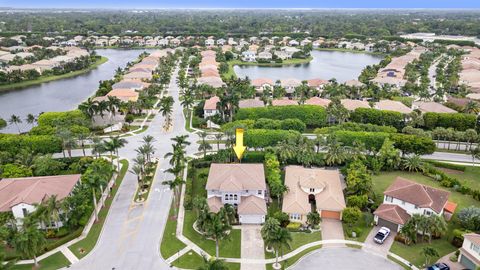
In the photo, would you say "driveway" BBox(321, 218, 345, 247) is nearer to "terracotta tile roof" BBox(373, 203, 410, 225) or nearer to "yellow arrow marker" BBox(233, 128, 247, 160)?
"terracotta tile roof" BBox(373, 203, 410, 225)

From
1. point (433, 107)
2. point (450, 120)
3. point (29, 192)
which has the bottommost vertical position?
point (450, 120)

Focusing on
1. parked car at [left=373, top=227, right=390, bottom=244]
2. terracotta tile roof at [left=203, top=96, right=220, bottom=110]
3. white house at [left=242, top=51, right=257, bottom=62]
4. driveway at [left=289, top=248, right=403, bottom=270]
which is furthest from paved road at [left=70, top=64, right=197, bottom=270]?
white house at [left=242, top=51, right=257, bottom=62]

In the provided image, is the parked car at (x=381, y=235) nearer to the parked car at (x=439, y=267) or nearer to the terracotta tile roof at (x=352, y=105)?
the parked car at (x=439, y=267)

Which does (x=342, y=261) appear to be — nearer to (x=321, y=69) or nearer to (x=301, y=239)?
(x=301, y=239)

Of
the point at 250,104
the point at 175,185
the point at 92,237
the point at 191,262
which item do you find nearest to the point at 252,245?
the point at 191,262

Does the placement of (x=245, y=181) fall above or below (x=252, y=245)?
above

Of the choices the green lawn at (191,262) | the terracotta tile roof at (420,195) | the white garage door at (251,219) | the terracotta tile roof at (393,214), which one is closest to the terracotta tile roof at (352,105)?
the terracotta tile roof at (420,195)
